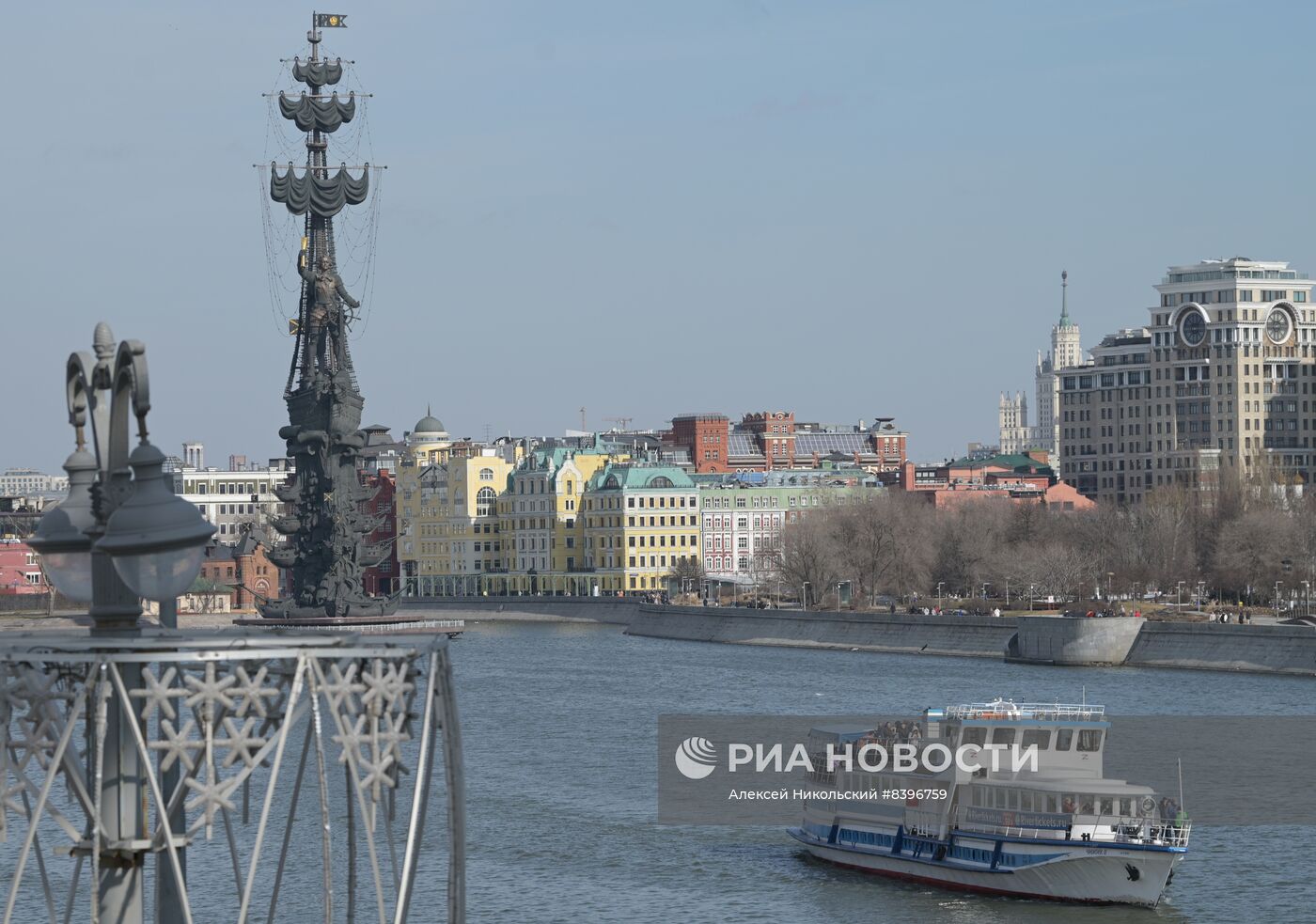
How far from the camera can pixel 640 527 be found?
143 metres

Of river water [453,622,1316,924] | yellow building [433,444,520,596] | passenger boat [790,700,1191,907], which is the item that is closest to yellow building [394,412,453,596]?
yellow building [433,444,520,596]

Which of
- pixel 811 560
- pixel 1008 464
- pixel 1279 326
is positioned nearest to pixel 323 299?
pixel 811 560

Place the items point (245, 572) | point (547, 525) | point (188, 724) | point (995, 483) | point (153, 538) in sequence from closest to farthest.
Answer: point (153, 538), point (188, 724), point (547, 525), point (245, 572), point (995, 483)

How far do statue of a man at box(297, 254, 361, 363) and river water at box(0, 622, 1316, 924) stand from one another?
52884 millimetres

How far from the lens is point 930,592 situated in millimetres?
117562

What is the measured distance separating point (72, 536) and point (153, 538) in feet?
3.04

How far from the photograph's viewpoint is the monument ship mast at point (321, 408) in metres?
115

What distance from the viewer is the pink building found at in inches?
5827

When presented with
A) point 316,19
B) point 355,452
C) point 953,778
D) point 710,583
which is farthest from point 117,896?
point 710,583

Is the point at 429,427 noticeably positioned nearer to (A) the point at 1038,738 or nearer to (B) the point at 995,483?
(B) the point at 995,483

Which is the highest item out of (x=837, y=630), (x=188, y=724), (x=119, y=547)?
(x=119, y=547)

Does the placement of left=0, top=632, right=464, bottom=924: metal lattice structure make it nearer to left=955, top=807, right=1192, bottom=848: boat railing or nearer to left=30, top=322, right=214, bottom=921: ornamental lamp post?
left=30, top=322, right=214, bottom=921: ornamental lamp post

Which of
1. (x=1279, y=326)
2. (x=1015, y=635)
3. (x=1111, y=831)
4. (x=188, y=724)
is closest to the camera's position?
(x=188, y=724)

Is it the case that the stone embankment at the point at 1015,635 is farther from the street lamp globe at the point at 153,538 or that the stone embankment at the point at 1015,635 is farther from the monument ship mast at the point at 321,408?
the street lamp globe at the point at 153,538
